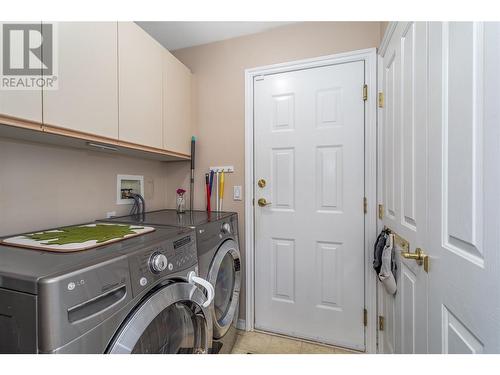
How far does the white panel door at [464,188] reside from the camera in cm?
50

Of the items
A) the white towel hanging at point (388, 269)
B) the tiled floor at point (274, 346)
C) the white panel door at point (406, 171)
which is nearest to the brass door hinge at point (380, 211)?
the white panel door at point (406, 171)

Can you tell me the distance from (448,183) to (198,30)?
6.33ft

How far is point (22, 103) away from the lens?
0.80m

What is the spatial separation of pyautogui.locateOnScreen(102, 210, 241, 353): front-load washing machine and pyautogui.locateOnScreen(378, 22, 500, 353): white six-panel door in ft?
3.18

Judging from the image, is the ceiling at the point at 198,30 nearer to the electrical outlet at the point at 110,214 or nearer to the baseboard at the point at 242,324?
the electrical outlet at the point at 110,214

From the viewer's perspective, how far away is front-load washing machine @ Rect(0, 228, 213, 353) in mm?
522

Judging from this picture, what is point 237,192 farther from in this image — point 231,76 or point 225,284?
point 231,76

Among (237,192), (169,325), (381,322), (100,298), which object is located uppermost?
(237,192)

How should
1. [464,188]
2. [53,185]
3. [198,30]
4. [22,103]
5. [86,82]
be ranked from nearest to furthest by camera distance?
[464,188] → [22,103] → [86,82] → [53,185] → [198,30]

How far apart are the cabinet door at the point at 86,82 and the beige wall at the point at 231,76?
827 millimetres

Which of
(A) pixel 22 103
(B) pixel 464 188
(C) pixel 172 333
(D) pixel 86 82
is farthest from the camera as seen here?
(D) pixel 86 82

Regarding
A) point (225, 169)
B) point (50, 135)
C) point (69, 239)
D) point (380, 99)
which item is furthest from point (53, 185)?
point (380, 99)
